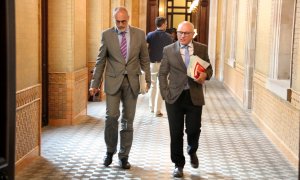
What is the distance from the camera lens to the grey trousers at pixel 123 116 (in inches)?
213

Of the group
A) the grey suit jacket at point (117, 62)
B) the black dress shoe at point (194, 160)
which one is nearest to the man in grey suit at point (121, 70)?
the grey suit jacket at point (117, 62)

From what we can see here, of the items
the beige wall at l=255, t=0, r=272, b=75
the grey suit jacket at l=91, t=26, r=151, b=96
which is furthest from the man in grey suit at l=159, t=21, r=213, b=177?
→ the beige wall at l=255, t=0, r=272, b=75

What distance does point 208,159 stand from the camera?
6070 millimetres

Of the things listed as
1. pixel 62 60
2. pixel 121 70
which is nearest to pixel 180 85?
pixel 121 70

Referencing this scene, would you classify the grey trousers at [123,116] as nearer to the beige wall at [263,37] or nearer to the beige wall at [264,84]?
the beige wall at [264,84]

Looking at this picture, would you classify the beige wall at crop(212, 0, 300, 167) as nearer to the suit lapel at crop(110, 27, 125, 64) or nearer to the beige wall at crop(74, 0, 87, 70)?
the suit lapel at crop(110, 27, 125, 64)

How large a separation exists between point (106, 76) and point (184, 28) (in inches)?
41.9

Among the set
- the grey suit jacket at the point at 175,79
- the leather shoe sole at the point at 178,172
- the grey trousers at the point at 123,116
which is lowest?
the leather shoe sole at the point at 178,172

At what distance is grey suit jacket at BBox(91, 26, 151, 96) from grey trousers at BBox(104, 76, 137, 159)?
0.07 metres

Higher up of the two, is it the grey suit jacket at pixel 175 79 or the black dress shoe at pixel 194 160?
the grey suit jacket at pixel 175 79

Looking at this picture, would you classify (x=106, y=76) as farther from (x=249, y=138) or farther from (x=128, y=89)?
(x=249, y=138)

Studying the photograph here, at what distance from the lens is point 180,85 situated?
16.3 feet

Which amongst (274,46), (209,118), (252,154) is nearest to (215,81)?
(209,118)

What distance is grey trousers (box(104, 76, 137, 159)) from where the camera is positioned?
5.40m
